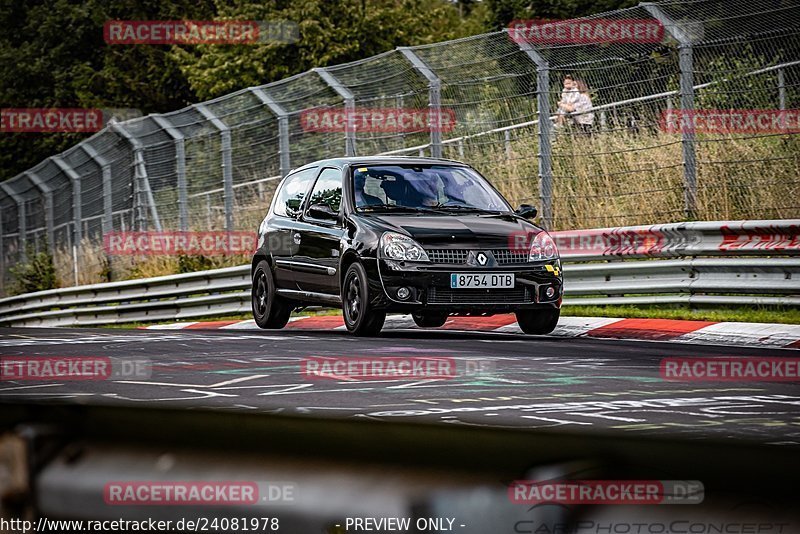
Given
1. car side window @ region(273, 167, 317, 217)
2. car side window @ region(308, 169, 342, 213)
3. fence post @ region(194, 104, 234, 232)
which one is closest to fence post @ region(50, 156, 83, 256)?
fence post @ region(194, 104, 234, 232)

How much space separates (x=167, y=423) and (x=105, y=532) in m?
0.23

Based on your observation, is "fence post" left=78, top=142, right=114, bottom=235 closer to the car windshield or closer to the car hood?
the car windshield

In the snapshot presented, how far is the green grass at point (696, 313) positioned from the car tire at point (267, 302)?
288cm

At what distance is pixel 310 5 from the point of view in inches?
1454

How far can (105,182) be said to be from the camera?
24922 mm

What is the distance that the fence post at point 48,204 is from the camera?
2783 centimetres

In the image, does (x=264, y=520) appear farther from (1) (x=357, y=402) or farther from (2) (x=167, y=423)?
(1) (x=357, y=402)

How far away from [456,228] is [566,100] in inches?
181

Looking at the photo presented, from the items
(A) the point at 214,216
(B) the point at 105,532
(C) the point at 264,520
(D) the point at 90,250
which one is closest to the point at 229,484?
(C) the point at 264,520

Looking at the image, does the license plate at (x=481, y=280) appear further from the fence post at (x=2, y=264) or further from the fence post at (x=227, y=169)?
the fence post at (x=2, y=264)

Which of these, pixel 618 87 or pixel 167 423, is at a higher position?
pixel 618 87

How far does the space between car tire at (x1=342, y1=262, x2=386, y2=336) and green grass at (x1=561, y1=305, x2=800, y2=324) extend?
2640mm

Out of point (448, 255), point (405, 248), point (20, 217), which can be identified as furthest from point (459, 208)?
point (20, 217)

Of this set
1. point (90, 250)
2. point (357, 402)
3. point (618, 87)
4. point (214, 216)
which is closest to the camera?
point (357, 402)
